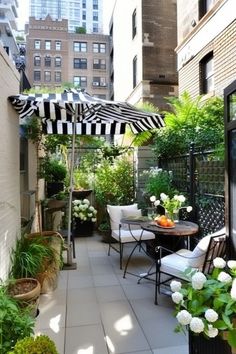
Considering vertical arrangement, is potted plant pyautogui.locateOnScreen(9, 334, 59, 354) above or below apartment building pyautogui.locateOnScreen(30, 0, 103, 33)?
below

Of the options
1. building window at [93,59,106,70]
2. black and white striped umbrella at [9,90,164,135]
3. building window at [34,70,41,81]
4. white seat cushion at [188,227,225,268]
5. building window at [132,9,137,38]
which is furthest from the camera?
building window at [93,59,106,70]

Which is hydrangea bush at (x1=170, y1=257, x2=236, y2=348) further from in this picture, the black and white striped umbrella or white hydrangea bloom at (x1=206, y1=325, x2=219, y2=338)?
the black and white striped umbrella

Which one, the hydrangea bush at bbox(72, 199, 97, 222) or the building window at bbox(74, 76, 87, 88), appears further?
the building window at bbox(74, 76, 87, 88)

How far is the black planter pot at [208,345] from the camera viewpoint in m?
1.95

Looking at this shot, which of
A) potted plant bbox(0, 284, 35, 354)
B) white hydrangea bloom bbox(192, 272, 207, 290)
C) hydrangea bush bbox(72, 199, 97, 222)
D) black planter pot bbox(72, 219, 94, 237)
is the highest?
white hydrangea bloom bbox(192, 272, 207, 290)

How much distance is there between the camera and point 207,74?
27.5ft

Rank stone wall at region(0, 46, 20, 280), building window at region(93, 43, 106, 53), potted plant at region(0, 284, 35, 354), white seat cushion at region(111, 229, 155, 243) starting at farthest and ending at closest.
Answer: building window at region(93, 43, 106, 53)
white seat cushion at region(111, 229, 155, 243)
stone wall at region(0, 46, 20, 280)
potted plant at region(0, 284, 35, 354)

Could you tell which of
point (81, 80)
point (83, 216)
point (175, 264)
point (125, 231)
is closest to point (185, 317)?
point (175, 264)

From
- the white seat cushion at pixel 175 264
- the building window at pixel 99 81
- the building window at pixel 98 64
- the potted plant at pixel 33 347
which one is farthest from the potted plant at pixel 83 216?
the building window at pixel 98 64

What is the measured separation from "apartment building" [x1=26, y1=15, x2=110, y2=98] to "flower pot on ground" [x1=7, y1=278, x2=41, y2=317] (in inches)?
1802

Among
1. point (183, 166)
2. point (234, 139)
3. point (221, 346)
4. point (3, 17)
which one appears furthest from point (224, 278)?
point (3, 17)

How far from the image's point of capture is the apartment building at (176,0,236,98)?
22.8 feet

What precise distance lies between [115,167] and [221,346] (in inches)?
242

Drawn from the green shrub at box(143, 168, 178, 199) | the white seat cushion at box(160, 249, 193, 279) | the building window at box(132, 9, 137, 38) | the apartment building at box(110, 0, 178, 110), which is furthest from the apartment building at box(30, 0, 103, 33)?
the white seat cushion at box(160, 249, 193, 279)
